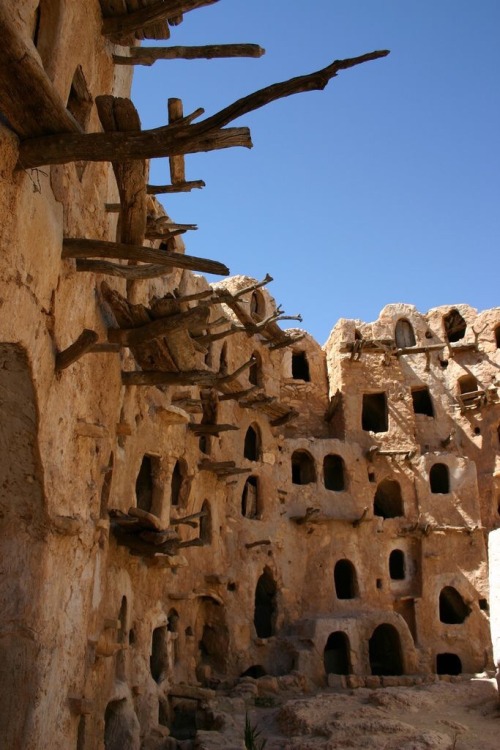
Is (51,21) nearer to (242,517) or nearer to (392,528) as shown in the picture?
(242,517)

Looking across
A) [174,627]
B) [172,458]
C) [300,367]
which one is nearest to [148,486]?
[172,458]

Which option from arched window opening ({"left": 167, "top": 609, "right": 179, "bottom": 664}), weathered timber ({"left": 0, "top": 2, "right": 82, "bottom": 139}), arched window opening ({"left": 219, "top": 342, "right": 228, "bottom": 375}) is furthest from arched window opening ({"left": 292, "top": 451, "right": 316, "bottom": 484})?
weathered timber ({"left": 0, "top": 2, "right": 82, "bottom": 139})

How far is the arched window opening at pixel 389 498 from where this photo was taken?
27594mm

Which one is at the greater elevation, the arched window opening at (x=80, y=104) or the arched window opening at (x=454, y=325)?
the arched window opening at (x=454, y=325)

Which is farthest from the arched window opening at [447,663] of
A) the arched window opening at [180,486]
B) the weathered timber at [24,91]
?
the weathered timber at [24,91]

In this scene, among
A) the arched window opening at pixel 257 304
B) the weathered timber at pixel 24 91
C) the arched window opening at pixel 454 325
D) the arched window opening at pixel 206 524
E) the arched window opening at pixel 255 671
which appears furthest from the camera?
the arched window opening at pixel 454 325

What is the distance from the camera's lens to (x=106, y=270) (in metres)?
6.96

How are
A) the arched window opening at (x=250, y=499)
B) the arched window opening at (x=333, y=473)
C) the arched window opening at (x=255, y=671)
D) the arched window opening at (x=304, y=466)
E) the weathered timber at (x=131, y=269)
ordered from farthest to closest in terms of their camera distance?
the arched window opening at (x=333, y=473) < the arched window opening at (x=304, y=466) < the arched window opening at (x=250, y=499) < the arched window opening at (x=255, y=671) < the weathered timber at (x=131, y=269)

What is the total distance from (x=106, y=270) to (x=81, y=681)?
4409 millimetres

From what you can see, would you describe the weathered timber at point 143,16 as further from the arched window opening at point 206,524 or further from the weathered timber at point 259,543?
the weathered timber at point 259,543

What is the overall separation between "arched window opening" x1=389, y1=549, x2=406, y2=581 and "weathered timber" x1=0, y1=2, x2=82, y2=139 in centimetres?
2333

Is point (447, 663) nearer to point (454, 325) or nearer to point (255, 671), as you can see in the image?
point (255, 671)

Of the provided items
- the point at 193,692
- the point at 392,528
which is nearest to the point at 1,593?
the point at 193,692

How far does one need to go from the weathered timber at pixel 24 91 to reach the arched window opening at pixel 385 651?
21627 millimetres
